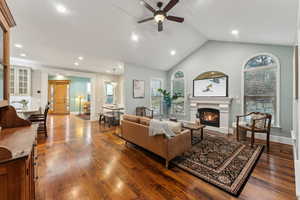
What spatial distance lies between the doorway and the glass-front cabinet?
155 inches

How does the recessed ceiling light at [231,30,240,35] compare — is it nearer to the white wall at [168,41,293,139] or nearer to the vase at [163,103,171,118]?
→ the white wall at [168,41,293,139]

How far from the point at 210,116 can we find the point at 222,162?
112 inches

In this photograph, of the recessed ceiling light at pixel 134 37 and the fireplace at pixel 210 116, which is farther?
the fireplace at pixel 210 116

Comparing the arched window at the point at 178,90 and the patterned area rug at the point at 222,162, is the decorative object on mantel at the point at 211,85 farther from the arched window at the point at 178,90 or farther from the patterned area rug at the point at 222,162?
the patterned area rug at the point at 222,162

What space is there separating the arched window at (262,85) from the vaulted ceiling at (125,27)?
0.62 meters

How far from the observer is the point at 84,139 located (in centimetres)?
377

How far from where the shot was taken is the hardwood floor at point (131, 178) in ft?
5.52

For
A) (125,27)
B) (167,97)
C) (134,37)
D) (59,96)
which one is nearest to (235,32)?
(134,37)

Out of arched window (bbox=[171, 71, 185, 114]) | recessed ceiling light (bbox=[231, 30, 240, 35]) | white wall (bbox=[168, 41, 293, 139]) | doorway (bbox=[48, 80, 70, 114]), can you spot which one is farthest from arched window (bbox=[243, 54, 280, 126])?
doorway (bbox=[48, 80, 70, 114])

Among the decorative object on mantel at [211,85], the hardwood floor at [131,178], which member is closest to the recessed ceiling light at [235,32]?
the decorative object on mantel at [211,85]

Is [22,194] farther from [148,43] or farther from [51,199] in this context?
[148,43]

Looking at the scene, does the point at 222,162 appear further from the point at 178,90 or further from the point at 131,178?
the point at 178,90

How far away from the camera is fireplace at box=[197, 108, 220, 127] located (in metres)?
4.90

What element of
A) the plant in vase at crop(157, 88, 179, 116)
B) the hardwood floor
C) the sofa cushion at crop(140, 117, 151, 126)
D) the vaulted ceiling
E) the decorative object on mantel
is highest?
the vaulted ceiling
